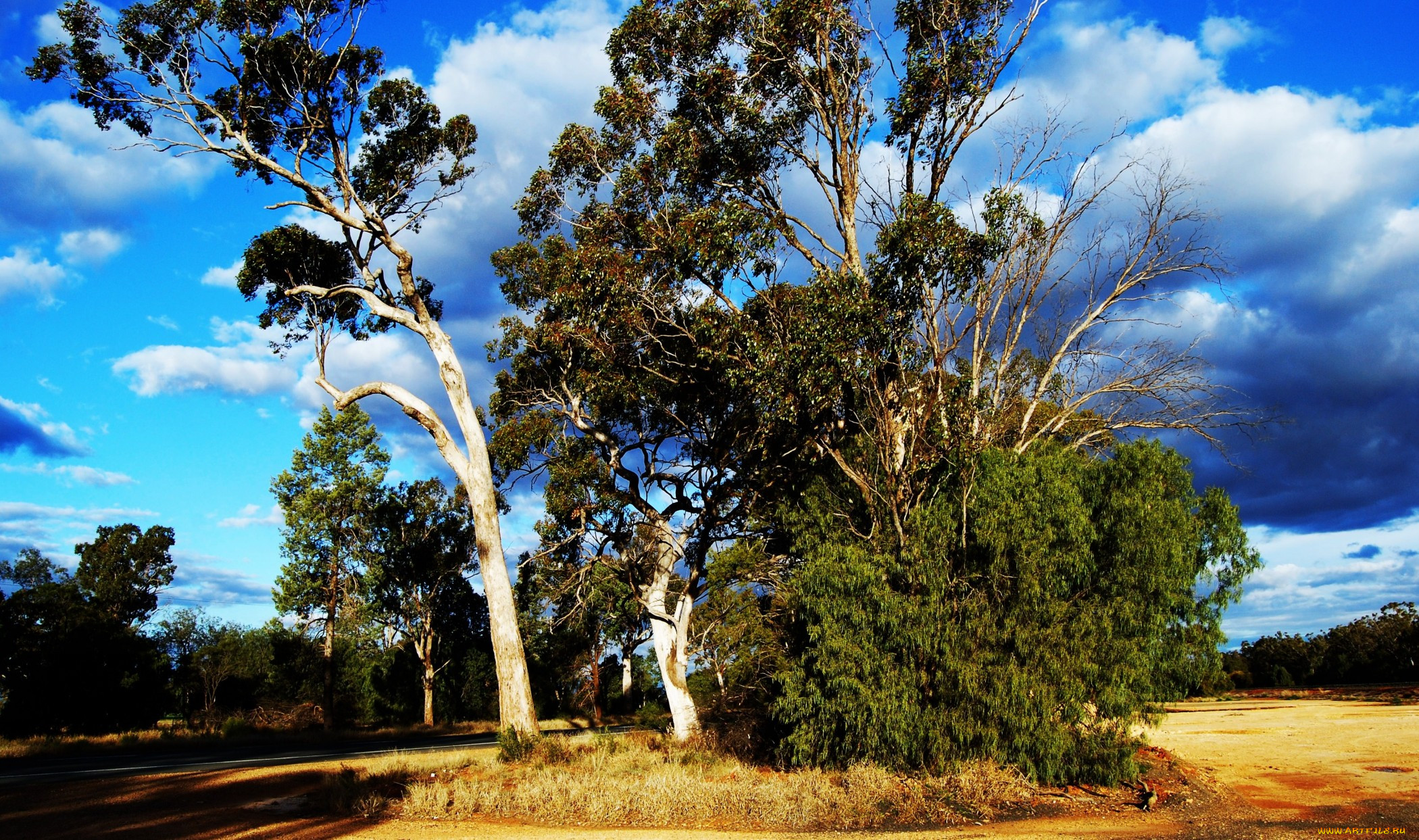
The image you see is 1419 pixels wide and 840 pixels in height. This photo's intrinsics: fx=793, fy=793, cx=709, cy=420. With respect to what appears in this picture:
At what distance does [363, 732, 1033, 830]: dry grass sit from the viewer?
10875 mm

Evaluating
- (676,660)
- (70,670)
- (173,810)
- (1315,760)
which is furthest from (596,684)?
(1315,760)

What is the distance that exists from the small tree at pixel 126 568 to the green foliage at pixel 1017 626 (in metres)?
45.8

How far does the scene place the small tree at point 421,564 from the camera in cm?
3356

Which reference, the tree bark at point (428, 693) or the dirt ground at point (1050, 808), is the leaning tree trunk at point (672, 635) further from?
the tree bark at point (428, 693)

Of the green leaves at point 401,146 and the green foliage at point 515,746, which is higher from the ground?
the green leaves at point 401,146

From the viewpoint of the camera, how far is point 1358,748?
1562cm

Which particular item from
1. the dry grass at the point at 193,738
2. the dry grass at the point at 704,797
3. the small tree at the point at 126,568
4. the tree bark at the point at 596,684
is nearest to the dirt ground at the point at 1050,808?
the dry grass at the point at 704,797

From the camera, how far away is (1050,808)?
37.1 feet

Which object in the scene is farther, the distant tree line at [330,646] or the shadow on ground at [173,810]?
the distant tree line at [330,646]

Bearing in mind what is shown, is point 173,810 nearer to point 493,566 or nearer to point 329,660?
point 493,566

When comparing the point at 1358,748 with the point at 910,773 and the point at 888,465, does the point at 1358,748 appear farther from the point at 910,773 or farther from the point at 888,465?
the point at 888,465

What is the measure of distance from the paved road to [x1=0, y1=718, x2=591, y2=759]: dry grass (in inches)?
54.2

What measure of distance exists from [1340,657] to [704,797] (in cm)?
3913

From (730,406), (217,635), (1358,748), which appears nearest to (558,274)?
(730,406)
